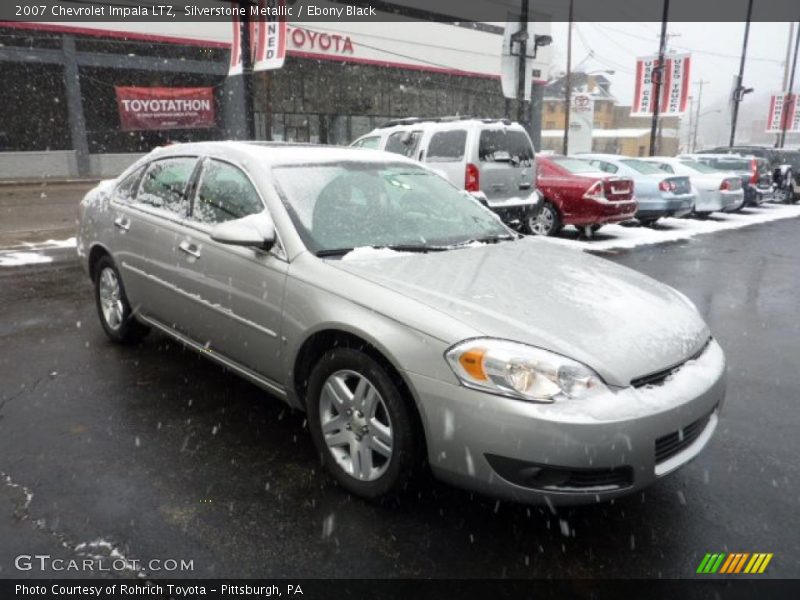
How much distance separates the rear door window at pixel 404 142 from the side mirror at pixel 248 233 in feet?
23.5

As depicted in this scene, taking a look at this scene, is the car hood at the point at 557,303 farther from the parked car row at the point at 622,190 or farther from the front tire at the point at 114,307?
the parked car row at the point at 622,190

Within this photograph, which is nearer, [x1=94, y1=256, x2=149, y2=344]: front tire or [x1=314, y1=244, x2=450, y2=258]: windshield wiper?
[x1=314, y1=244, x2=450, y2=258]: windshield wiper

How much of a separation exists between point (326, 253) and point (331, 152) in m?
1.13

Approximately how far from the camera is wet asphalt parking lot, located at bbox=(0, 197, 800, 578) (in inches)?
98.5

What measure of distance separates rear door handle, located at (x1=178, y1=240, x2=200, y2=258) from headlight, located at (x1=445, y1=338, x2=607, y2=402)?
1987 millimetres

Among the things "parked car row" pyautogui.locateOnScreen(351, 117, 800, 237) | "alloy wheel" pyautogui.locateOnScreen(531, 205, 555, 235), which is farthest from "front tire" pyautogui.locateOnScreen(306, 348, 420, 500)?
"alloy wheel" pyautogui.locateOnScreen(531, 205, 555, 235)

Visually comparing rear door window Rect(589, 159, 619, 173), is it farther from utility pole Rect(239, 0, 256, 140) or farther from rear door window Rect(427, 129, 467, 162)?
utility pole Rect(239, 0, 256, 140)

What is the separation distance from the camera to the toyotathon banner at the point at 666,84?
78.5 ft

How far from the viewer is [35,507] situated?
278 centimetres

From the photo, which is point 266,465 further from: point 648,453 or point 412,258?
point 648,453

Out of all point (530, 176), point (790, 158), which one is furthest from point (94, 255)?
point (790, 158)

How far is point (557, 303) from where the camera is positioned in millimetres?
2828

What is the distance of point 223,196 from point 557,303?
2108 mm

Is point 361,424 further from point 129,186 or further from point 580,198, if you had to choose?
point 580,198
